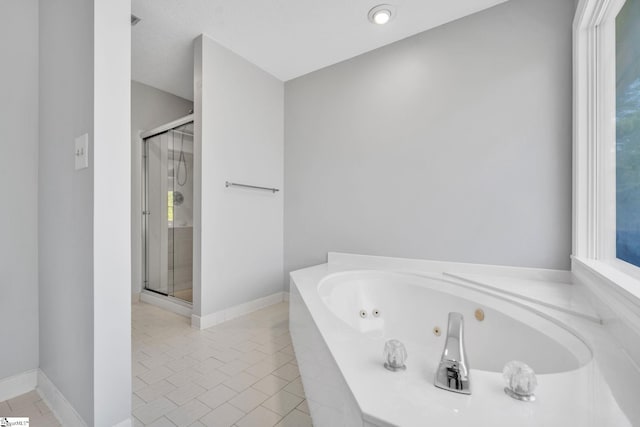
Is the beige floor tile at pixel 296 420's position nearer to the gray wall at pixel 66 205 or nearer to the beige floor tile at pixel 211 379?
the beige floor tile at pixel 211 379

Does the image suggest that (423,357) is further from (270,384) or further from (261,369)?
(261,369)

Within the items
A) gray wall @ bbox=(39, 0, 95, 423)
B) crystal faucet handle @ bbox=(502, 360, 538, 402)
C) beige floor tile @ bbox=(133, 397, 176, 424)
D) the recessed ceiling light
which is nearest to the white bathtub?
crystal faucet handle @ bbox=(502, 360, 538, 402)

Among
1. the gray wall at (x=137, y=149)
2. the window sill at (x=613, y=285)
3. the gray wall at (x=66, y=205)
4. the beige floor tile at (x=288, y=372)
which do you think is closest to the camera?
the window sill at (x=613, y=285)

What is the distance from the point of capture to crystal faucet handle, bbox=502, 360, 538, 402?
0.58 metres

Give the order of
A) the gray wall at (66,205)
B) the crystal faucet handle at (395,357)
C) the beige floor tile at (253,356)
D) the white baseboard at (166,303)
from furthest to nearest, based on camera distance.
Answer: the white baseboard at (166,303)
the beige floor tile at (253,356)
the gray wall at (66,205)
the crystal faucet handle at (395,357)

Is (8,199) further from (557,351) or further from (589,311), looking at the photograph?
(589,311)

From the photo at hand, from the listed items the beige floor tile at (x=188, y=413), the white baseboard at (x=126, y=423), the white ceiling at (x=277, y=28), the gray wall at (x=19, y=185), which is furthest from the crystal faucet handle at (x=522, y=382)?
the white ceiling at (x=277, y=28)

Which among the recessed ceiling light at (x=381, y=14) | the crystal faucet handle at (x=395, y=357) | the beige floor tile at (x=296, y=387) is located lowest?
the beige floor tile at (x=296, y=387)

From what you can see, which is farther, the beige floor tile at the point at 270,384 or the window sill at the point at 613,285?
the beige floor tile at the point at 270,384

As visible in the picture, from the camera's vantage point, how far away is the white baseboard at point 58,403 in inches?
42.4

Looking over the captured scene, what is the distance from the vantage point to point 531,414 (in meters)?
0.54

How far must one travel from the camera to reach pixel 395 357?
699 mm

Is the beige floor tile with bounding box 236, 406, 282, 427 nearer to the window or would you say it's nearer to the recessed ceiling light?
the window

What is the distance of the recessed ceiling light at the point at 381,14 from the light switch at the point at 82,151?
179cm
